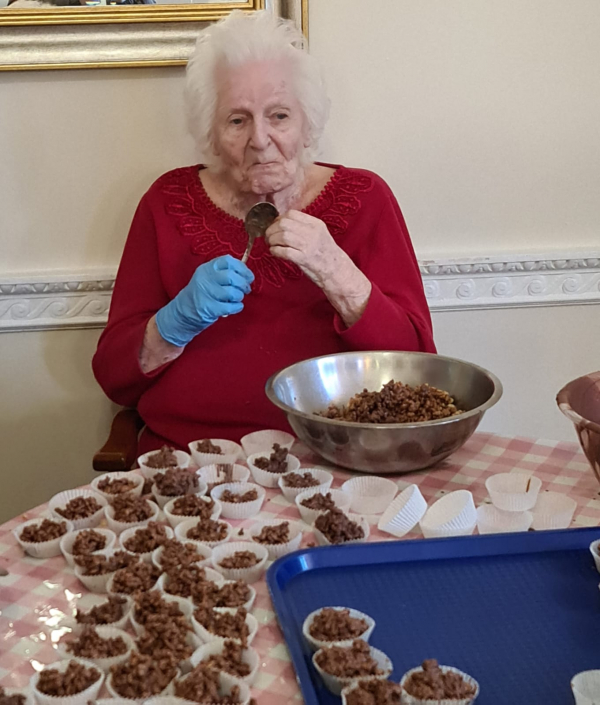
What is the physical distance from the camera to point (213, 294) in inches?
57.3

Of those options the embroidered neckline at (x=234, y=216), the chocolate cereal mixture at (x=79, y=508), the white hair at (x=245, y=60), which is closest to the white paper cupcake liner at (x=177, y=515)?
the chocolate cereal mixture at (x=79, y=508)

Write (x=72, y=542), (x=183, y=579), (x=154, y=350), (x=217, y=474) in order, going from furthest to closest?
(x=154, y=350) < (x=217, y=474) < (x=72, y=542) < (x=183, y=579)

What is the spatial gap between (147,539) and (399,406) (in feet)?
1.54

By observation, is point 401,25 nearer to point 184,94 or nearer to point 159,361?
point 184,94

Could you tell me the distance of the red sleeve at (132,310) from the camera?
5.31 ft

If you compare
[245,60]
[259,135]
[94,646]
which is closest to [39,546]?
[94,646]

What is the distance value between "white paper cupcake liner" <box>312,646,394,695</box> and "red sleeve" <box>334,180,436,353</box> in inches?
30.9

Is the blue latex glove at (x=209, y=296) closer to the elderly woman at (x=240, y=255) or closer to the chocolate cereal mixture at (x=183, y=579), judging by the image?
the elderly woman at (x=240, y=255)

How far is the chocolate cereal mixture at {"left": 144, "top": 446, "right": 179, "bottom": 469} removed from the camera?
1.25 meters

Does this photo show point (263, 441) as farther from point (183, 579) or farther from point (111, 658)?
point (111, 658)

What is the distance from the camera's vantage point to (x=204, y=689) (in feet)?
2.46

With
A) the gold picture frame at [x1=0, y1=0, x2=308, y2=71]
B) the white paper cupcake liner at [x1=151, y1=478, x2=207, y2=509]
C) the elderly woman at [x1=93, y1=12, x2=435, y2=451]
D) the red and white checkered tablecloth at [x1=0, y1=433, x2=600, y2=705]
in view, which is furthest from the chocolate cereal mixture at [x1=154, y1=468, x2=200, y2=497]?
the gold picture frame at [x1=0, y1=0, x2=308, y2=71]

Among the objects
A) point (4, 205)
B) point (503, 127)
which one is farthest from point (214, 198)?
point (503, 127)

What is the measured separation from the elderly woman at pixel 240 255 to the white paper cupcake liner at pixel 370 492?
404mm
